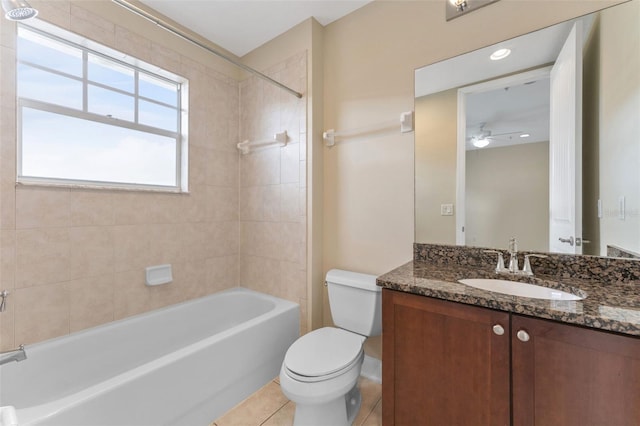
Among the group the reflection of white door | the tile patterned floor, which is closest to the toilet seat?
the tile patterned floor

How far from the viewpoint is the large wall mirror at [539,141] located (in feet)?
3.67

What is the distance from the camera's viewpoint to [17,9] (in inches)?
39.2

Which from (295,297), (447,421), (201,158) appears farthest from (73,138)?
(447,421)

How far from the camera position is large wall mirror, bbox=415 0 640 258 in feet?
3.67

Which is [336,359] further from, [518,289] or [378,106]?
[378,106]

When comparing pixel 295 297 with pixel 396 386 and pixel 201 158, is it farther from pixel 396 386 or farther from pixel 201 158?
pixel 201 158

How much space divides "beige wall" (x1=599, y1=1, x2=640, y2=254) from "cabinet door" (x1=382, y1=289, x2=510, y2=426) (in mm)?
707

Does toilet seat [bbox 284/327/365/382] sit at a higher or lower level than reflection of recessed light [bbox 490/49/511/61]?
lower

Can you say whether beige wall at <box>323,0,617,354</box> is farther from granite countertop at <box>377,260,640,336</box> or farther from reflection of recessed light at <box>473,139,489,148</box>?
granite countertop at <box>377,260,640,336</box>

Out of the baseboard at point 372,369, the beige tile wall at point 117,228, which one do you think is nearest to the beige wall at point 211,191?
the beige tile wall at point 117,228

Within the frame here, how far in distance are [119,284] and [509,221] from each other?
2.40 metres

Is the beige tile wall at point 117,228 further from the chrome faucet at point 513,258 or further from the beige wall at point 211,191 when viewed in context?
the chrome faucet at point 513,258

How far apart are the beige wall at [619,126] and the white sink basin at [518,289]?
31 cm

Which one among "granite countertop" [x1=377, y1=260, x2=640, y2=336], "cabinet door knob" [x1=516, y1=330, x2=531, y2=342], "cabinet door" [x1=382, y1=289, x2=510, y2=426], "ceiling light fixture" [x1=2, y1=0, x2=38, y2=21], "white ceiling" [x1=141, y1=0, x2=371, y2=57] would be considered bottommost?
"cabinet door" [x1=382, y1=289, x2=510, y2=426]
